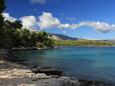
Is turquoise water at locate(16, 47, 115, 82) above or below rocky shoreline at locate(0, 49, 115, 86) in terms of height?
below

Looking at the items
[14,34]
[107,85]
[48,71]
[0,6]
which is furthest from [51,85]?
[14,34]

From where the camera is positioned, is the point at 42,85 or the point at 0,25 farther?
the point at 0,25

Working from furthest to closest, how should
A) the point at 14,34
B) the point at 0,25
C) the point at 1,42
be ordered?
the point at 14,34 < the point at 1,42 < the point at 0,25

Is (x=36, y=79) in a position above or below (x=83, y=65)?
above

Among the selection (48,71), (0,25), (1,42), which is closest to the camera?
(48,71)

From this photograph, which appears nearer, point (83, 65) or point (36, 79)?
point (36, 79)

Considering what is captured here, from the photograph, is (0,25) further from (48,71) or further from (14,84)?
(14,84)

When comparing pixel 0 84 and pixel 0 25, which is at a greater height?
pixel 0 25

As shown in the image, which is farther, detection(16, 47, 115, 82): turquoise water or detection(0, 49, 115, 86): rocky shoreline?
detection(16, 47, 115, 82): turquoise water

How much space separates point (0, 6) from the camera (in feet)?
221

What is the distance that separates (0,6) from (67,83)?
3857cm

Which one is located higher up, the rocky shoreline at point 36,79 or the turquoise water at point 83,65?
the rocky shoreline at point 36,79

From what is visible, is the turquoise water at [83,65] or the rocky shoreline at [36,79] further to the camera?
the turquoise water at [83,65]

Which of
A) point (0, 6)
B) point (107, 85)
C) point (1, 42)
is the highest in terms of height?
point (0, 6)
